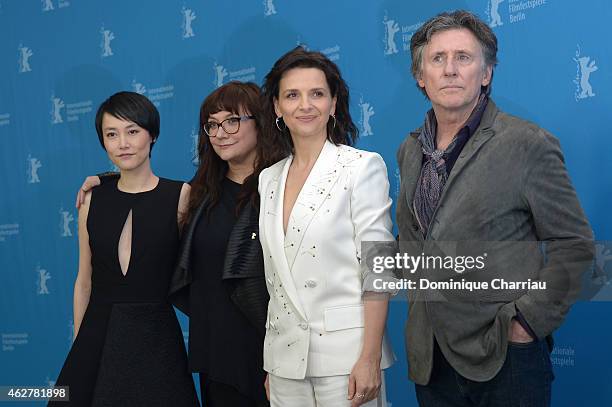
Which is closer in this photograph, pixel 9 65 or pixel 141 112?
pixel 141 112

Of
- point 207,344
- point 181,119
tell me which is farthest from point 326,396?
point 181,119

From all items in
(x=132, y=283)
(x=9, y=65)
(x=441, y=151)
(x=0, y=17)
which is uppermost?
(x=0, y=17)

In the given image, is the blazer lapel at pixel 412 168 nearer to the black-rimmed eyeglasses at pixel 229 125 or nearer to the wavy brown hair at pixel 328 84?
the wavy brown hair at pixel 328 84

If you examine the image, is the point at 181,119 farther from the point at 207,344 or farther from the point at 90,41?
the point at 207,344

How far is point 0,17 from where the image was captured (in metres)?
4.72

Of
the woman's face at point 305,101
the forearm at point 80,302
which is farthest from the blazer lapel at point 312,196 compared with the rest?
the forearm at point 80,302

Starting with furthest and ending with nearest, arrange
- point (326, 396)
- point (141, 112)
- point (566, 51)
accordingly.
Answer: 1. point (566, 51)
2. point (141, 112)
3. point (326, 396)

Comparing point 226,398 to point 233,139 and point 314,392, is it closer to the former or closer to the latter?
point 314,392

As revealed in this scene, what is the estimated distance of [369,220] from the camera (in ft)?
6.95

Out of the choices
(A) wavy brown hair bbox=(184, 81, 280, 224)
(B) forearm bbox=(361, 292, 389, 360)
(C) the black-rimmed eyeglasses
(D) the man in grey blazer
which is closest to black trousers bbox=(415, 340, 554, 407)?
(D) the man in grey blazer

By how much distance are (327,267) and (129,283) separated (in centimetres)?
79

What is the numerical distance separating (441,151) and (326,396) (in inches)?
28.8

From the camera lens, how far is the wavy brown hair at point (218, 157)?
8.46 feet

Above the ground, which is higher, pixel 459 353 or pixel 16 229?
pixel 16 229
